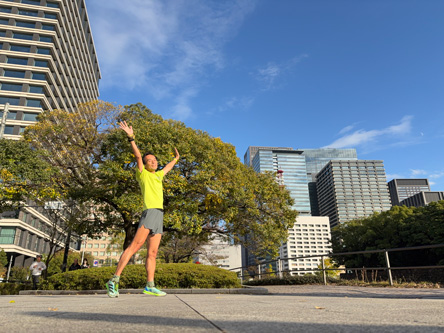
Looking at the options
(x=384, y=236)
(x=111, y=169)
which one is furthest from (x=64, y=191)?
(x=384, y=236)

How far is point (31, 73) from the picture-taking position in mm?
51219

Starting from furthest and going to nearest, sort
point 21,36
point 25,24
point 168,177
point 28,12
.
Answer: point 28,12 < point 25,24 < point 21,36 < point 168,177

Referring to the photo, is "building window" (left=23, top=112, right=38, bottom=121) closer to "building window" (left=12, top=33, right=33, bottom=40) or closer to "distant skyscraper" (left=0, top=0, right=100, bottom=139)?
"distant skyscraper" (left=0, top=0, right=100, bottom=139)

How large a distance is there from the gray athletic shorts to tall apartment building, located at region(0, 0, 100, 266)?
148ft

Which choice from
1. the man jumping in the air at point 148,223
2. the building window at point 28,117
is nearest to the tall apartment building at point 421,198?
the building window at point 28,117

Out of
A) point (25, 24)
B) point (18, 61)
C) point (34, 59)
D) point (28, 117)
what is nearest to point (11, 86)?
point (18, 61)

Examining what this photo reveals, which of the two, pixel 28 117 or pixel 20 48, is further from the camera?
pixel 20 48

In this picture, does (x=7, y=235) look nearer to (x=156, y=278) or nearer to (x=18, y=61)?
(x=18, y=61)

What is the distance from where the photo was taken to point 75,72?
213ft

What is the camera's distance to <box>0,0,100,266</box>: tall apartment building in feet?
148

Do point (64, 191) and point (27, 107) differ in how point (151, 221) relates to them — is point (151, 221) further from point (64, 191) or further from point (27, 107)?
point (27, 107)

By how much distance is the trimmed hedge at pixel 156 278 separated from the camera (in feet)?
33.6

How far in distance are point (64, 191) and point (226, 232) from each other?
878 cm

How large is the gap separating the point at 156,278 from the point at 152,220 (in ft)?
21.1
